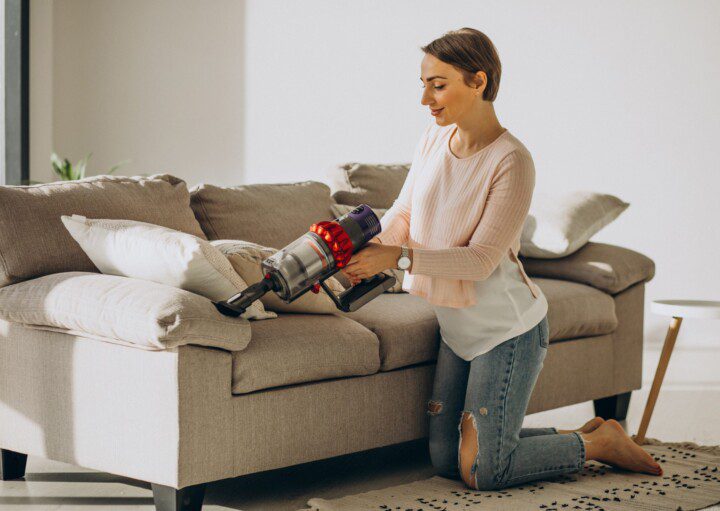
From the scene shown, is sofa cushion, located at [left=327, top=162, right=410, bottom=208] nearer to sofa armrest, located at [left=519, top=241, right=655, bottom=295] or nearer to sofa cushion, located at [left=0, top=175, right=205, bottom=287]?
sofa armrest, located at [left=519, top=241, right=655, bottom=295]

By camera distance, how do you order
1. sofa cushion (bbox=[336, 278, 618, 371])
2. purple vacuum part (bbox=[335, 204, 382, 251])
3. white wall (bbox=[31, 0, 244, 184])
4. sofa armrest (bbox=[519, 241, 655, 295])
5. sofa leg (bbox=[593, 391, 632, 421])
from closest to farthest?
1. purple vacuum part (bbox=[335, 204, 382, 251])
2. sofa cushion (bbox=[336, 278, 618, 371])
3. sofa armrest (bbox=[519, 241, 655, 295])
4. sofa leg (bbox=[593, 391, 632, 421])
5. white wall (bbox=[31, 0, 244, 184])

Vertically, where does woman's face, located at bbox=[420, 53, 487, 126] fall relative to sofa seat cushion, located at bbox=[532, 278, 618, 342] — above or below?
above

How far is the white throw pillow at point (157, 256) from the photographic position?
84.5 inches

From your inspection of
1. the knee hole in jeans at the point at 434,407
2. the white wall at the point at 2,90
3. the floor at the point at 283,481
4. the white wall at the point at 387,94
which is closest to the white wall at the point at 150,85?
the white wall at the point at 387,94

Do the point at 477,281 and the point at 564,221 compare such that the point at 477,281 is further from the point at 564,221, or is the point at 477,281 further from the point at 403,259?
the point at 564,221

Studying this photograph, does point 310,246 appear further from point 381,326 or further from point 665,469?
point 665,469

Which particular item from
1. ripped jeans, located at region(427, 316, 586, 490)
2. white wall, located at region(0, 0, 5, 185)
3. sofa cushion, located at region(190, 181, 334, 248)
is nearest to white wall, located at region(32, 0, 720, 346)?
white wall, located at region(0, 0, 5, 185)

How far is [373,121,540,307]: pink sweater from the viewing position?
223 centimetres

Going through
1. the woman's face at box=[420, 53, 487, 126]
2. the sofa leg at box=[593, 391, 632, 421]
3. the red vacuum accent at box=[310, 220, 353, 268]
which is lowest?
the sofa leg at box=[593, 391, 632, 421]

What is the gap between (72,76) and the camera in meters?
5.64

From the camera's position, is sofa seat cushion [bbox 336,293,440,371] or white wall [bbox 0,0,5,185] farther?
white wall [bbox 0,0,5,185]

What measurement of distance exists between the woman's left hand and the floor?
0.64 metres

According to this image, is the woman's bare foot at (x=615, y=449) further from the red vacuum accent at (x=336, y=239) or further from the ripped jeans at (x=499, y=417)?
the red vacuum accent at (x=336, y=239)

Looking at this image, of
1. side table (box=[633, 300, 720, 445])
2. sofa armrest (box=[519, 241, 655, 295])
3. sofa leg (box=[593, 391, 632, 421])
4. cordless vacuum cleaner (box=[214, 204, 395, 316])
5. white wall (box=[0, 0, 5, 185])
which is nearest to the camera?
cordless vacuum cleaner (box=[214, 204, 395, 316])
